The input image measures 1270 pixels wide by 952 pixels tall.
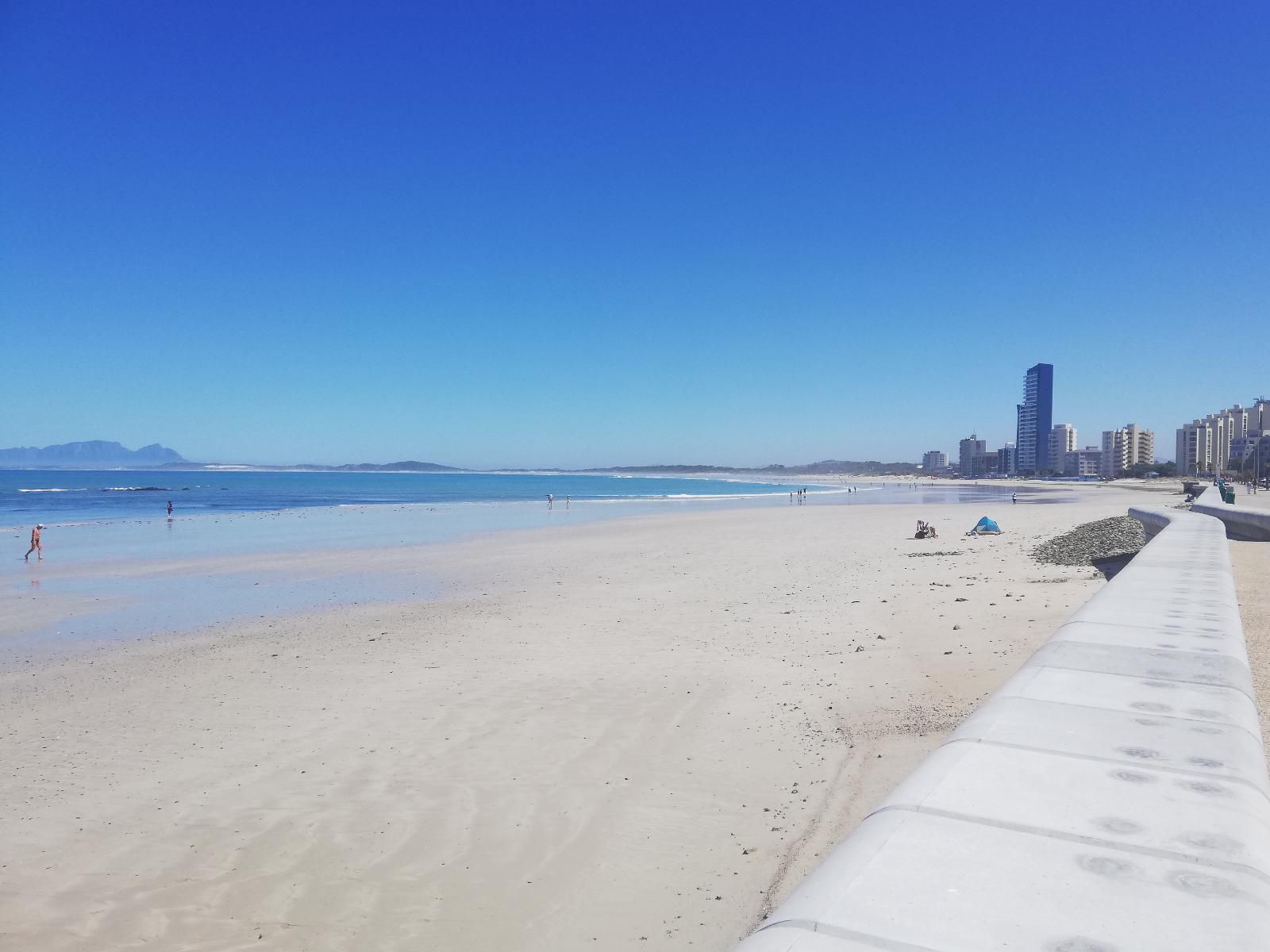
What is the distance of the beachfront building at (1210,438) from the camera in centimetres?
15225

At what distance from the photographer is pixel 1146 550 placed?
11.7 meters

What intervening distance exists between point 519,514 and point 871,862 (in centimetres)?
4547

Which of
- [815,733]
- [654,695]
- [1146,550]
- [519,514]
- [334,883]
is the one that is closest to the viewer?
[334,883]

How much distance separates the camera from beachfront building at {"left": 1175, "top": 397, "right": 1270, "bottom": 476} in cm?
15225

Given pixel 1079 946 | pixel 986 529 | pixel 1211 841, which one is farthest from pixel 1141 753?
pixel 986 529

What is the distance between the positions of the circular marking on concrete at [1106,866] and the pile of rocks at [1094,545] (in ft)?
51.6

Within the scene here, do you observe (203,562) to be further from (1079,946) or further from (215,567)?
(1079,946)

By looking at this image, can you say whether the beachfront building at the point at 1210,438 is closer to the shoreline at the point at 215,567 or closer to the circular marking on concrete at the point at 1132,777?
the shoreline at the point at 215,567

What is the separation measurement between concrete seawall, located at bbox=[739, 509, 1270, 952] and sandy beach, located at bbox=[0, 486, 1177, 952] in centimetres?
215

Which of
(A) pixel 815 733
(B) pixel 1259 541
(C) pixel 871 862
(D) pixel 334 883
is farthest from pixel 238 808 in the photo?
(B) pixel 1259 541

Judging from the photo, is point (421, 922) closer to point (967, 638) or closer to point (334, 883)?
point (334, 883)

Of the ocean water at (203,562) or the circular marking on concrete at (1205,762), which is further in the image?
the ocean water at (203,562)

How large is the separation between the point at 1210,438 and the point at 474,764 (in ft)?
651

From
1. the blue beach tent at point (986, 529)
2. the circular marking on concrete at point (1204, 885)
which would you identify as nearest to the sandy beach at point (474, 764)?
the circular marking on concrete at point (1204, 885)
